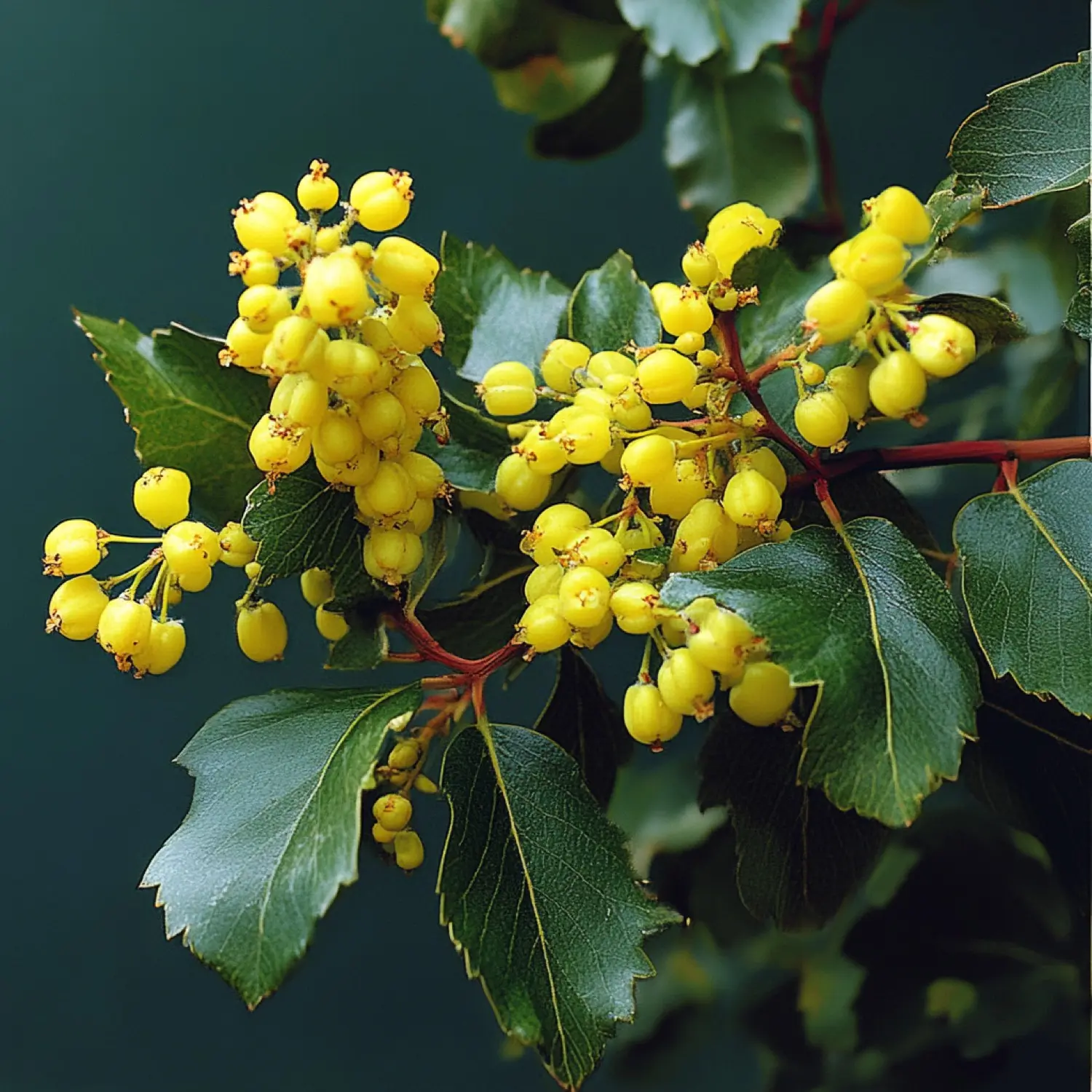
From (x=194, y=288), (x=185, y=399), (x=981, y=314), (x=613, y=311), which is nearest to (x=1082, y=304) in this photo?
(x=981, y=314)

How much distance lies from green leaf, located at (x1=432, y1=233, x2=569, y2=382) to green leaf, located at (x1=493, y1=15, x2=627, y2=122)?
190 mm

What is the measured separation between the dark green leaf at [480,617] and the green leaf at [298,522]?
9cm

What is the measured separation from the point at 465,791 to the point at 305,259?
0.52ft

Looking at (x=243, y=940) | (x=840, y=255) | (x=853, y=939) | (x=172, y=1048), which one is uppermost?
(x=840, y=255)

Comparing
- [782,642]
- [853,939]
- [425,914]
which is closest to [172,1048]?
[425,914]

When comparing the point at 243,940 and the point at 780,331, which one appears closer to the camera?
the point at 243,940

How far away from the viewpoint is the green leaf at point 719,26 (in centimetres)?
49

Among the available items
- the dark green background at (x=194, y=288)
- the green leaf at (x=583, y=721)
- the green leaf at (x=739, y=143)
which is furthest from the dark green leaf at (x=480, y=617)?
the dark green background at (x=194, y=288)

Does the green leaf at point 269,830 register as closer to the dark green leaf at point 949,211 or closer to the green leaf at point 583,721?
the green leaf at point 583,721

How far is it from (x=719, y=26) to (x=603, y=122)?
0.45ft

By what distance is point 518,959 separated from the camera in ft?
1.09

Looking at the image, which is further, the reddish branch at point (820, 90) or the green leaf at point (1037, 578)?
the reddish branch at point (820, 90)

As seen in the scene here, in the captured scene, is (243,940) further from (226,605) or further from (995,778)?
(226,605)

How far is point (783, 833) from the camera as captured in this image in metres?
0.39
